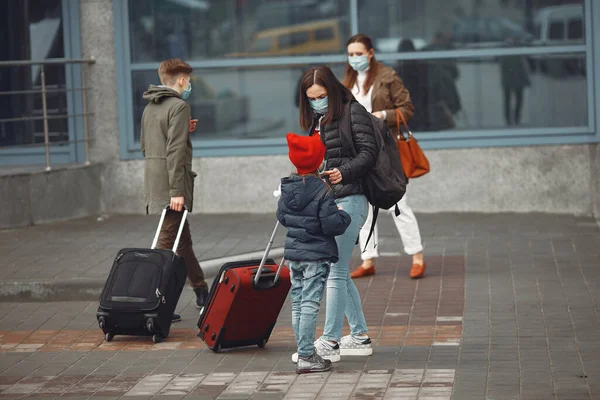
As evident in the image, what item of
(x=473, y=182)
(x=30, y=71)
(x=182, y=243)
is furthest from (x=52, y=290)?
(x=473, y=182)

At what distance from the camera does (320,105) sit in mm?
7496

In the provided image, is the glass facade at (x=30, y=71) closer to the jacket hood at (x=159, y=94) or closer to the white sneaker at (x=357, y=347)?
the jacket hood at (x=159, y=94)

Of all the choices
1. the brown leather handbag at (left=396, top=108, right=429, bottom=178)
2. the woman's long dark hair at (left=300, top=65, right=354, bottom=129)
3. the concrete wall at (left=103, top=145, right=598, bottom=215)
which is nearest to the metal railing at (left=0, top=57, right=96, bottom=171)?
the concrete wall at (left=103, top=145, right=598, bottom=215)

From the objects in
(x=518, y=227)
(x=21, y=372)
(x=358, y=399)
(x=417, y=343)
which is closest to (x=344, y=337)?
(x=417, y=343)

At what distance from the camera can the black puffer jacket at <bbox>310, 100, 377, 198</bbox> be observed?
24.5 ft

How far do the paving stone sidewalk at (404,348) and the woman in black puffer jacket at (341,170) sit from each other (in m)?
0.18

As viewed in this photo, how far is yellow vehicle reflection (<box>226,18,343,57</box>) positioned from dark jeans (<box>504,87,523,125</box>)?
6.21ft

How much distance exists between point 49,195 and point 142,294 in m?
5.59

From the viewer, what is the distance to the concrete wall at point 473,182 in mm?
13359

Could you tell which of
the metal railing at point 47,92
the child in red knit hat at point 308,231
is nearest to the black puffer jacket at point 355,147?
the child in red knit hat at point 308,231

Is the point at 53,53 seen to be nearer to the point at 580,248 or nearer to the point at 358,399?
the point at 580,248

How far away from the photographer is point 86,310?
9.46m

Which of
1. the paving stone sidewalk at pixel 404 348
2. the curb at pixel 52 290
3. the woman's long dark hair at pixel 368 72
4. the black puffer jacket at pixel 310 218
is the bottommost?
the paving stone sidewalk at pixel 404 348

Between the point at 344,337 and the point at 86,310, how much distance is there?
8.52 feet
